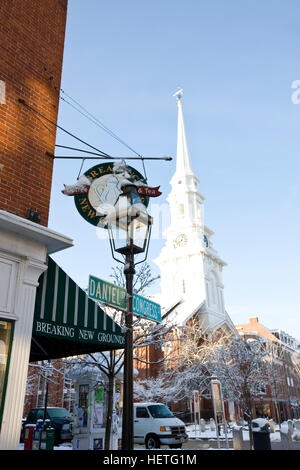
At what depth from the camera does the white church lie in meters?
47.0

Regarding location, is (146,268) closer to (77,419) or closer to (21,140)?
(77,419)

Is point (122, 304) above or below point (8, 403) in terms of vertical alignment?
above

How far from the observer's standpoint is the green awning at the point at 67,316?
6.80m

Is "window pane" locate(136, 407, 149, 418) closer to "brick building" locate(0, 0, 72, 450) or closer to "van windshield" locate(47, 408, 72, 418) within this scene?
"van windshield" locate(47, 408, 72, 418)

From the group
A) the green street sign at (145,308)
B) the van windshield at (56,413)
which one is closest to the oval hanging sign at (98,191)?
the green street sign at (145,308)

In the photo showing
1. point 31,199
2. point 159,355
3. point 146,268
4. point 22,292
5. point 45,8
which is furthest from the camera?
point 159,355

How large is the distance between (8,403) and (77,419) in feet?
28.2

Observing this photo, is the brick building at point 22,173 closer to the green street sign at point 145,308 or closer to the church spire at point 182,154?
the green street sign at point 145,308

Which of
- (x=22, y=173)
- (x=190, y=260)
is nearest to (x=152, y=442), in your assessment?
(x=22, y=173)

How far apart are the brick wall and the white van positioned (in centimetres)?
1278

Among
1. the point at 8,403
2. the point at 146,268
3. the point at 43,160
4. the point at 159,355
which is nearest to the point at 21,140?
the point at 43,160
